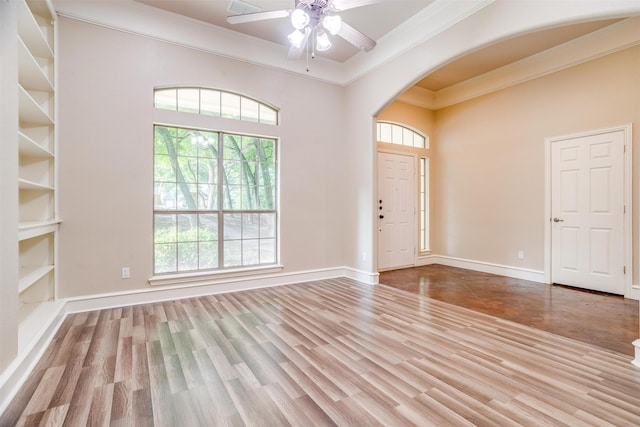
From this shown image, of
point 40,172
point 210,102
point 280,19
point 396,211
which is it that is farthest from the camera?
point 396,211

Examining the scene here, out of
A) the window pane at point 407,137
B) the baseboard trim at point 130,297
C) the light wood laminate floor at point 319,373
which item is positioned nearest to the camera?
the light wood laminate floor at point 319,373

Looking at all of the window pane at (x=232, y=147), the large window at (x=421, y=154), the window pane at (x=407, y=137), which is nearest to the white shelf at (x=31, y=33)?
the window pane at (x=232, y=147)

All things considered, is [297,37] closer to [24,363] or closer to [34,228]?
[34,228]

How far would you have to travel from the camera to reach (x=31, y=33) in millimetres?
2613

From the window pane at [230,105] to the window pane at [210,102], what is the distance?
3.2 inches

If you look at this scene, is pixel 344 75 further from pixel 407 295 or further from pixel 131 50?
pixel 407 295

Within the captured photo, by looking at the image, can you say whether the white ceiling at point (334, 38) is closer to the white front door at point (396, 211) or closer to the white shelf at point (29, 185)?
the white front door at point (396, 211)

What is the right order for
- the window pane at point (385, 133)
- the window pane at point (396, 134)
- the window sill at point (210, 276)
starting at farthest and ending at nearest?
the window pane at point (396, 134) < the window pane at point (385, 133) < the window sill at point (210, 276)

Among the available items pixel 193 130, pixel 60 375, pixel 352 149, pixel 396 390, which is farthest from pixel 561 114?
pixel 60 375

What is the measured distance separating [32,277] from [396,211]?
4.99m

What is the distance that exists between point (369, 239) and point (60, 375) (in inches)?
143

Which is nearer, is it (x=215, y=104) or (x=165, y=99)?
(x=165, y=99)

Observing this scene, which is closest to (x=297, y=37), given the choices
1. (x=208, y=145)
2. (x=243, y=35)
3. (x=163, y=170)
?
(x=243, y=35)

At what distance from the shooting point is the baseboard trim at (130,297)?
185cm
